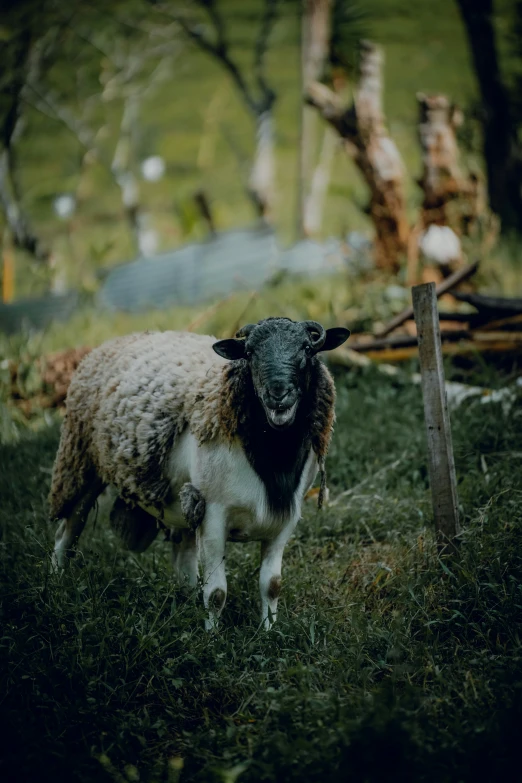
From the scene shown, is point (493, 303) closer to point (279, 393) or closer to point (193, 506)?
point (279, 393)

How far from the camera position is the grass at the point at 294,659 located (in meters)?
2.86

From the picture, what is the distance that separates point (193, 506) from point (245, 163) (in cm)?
1668

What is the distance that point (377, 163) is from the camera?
31.3 feet

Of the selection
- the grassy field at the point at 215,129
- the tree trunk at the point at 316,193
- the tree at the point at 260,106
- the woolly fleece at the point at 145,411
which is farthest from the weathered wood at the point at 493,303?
the grassy field at the point at 215,129

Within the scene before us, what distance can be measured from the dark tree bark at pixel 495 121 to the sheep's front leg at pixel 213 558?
844 cm

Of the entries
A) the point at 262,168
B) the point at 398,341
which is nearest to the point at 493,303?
the point at 398,341

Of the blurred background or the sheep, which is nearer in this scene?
the sheep

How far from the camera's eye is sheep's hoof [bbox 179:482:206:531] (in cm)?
374

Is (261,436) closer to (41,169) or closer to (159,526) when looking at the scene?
(159,526)

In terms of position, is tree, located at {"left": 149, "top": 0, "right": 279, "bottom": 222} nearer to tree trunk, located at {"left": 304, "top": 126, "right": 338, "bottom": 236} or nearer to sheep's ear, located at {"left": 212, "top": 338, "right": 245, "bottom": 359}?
tree trunk, located at {"left": 304, "top": 126, "right": 338, "bottom": 236}

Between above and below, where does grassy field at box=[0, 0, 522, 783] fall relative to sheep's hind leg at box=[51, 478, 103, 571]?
below

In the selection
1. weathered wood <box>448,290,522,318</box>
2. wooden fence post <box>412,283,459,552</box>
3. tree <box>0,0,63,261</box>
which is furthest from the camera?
tree <box>0,0,63,261</box>

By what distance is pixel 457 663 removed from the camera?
348 cm

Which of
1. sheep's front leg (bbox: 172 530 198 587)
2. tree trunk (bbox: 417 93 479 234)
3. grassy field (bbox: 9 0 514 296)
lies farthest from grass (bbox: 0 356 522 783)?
grassy field (bbox: 9 0 514 296)
